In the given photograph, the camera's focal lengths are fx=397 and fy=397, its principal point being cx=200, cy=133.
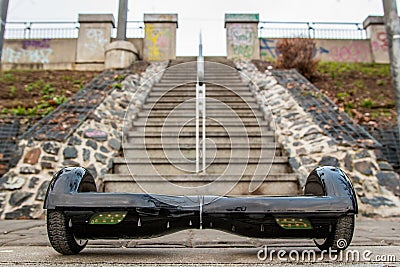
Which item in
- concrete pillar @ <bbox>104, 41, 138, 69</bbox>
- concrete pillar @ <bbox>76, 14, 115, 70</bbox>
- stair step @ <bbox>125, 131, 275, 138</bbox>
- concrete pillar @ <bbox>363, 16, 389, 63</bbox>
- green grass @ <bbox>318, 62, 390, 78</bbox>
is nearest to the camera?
stair step @ <bbox>125, 131, 275, 138</bbox>

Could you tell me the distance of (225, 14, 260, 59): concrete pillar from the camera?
13.3 metres

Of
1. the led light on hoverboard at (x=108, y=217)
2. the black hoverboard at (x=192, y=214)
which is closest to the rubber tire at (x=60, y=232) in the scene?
the black hoverboard at (x=192, y=214)

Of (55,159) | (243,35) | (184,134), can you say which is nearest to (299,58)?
(243,35)

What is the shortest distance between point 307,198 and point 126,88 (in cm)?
586

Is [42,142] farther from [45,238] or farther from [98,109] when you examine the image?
[45,238]

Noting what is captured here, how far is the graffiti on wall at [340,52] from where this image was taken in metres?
13.8

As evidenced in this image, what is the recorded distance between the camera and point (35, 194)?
418cm

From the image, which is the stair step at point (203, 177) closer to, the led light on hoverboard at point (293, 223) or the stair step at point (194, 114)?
the stair step at point (194, 114)

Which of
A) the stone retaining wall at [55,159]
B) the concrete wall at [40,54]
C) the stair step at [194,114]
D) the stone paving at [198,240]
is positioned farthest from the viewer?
the concrete wall at [40,54]

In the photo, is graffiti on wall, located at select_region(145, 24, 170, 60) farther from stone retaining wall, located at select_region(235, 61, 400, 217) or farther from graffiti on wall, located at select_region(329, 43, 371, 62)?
stone retaining wall, located at select_region(235, 61, 400, 217)

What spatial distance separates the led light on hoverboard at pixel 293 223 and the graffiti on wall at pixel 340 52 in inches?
496

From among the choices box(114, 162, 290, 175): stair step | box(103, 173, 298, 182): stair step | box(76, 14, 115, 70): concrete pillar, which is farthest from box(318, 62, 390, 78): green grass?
box(76, 14, 115, 70): concrete pillar

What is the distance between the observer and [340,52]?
1394cm

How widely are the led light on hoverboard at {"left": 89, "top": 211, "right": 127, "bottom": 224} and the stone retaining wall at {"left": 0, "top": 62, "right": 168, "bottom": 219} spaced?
2810 millimetres
